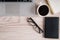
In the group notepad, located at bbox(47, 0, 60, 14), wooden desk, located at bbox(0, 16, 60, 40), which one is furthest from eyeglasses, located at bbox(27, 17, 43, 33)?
notepad, located at bbox(47, 0, 60, 14)

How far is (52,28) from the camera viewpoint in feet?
3.84

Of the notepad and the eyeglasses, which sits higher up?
the notepad

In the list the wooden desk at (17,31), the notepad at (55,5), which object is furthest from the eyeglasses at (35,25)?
the notepad at (55,5)

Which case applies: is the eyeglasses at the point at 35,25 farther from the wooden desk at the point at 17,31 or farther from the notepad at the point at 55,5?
the notepad at the point at 55,5

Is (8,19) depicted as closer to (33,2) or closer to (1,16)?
(1,16)

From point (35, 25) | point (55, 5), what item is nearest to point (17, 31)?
point (35, 25)

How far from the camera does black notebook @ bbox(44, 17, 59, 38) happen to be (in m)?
1.17

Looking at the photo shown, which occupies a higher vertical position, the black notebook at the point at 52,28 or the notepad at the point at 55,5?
the notepad at the point at 55,5

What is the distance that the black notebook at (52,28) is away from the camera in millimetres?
1170

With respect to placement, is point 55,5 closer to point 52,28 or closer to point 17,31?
point 52,28

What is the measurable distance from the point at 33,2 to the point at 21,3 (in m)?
0.07

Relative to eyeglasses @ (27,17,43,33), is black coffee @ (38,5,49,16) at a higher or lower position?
higher

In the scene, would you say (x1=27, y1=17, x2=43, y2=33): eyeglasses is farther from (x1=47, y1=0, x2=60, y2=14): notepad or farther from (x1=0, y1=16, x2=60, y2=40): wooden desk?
(x1=47, y1=0, x2=60, y2=14): notepad

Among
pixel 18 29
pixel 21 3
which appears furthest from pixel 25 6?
pixel 18 29
